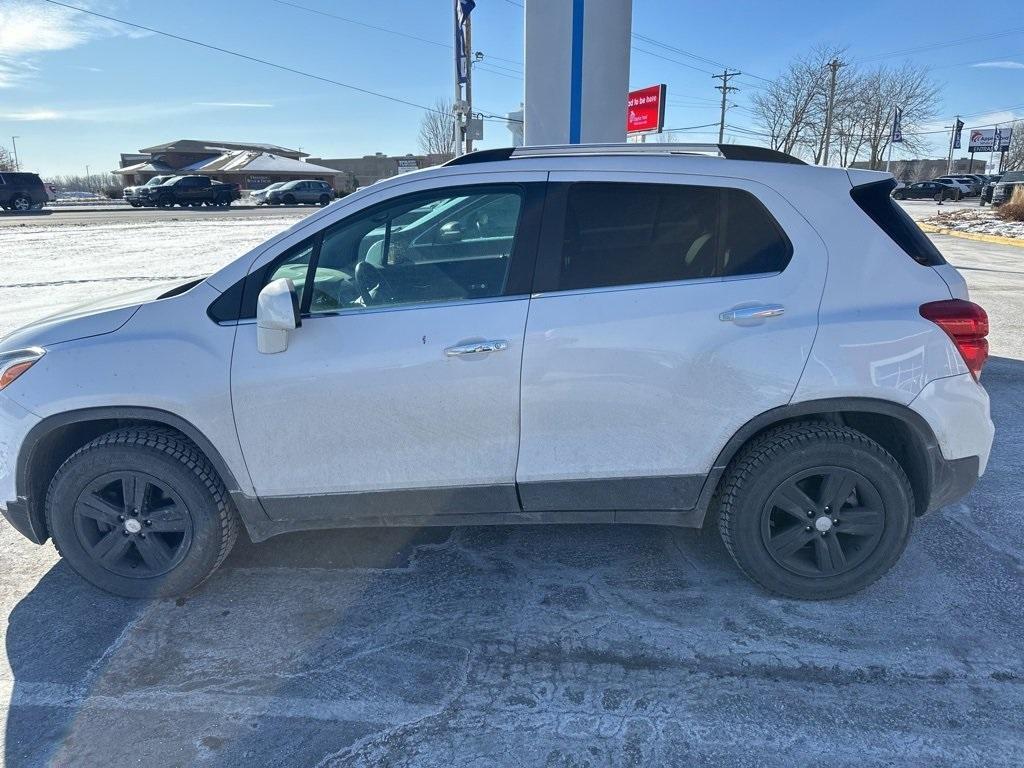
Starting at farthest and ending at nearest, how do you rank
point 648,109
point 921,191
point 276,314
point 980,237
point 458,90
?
1. point 921,191
2. point 648,109
3. point 458,90
4. point 980,237
5. point 276,314

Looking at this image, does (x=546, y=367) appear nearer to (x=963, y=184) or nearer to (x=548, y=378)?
(x=548, y=378)

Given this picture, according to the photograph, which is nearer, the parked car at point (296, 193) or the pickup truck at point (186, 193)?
the pickup truck at point (186, 193)

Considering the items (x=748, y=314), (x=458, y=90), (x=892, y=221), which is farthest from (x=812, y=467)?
(x=458, y=90)

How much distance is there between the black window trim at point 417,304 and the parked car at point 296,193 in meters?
42.8

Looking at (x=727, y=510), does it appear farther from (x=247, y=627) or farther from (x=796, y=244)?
(x=247, y=627)

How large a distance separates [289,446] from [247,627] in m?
0.80

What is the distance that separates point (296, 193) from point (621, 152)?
4436cm

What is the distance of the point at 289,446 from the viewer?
2898 millimetres

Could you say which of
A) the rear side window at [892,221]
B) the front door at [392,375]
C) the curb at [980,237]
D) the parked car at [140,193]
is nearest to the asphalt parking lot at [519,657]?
the front door at [392,375]

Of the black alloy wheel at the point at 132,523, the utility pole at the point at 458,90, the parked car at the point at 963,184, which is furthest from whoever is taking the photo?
the parked car at the point at 963,184

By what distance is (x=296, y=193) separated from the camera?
143 ft

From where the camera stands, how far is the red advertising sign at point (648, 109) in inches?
955

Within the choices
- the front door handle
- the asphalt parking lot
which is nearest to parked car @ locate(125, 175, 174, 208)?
the asphalt parking lot

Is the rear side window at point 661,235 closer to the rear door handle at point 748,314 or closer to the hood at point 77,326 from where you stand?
the rear door handle at point 748,314
